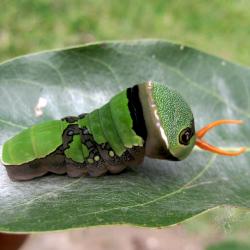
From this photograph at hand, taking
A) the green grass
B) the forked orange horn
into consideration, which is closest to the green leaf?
the forked orange horn

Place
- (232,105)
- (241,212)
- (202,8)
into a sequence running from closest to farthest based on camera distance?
(241,212) → (232,105) → (202,8)

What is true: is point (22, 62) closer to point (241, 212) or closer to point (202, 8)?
point (241, 212)

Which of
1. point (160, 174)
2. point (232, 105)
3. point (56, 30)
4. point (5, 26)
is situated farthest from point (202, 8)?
point (160, 174)

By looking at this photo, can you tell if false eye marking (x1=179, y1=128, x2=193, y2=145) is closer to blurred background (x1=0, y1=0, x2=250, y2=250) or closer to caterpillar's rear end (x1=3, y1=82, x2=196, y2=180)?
caterpillar's rear end (x1=3, y1=82, x2=196, y2=180)

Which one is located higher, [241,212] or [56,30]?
[56,30]

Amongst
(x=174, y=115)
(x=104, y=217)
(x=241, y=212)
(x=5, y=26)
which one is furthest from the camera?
(x=5, y=26)

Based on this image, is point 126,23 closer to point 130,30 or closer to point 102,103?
point 130,30

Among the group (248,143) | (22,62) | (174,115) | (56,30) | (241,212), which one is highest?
(56,30)
